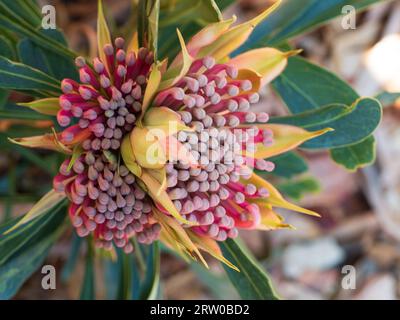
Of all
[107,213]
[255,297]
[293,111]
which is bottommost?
[255,297]

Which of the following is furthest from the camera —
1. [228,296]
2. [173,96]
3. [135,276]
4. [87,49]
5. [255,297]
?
[228,296]

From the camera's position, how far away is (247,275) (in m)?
0.61

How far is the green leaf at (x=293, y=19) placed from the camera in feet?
2.10

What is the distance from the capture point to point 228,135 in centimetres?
50

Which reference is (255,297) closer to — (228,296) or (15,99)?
(228,296)

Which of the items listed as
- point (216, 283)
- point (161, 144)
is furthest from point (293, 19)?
point (216, 283)

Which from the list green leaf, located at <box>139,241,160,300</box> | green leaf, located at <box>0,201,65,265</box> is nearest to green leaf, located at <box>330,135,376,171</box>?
green leaf, located at <box>139,241,160,300</box>

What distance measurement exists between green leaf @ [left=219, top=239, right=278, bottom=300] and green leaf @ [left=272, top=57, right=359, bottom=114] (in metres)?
0.24

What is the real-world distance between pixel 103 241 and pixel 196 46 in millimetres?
258

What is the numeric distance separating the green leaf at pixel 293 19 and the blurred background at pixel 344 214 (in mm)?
528

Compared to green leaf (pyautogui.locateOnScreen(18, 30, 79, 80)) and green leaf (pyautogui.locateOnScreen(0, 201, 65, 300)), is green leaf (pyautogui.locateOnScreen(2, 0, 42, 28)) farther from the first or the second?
green leaf (pyautogui.locateOnScreen(0, 201, 65, 300))

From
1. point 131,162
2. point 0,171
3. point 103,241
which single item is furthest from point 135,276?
point 0,171

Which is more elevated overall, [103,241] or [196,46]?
[196,46]

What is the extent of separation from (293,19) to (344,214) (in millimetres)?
931
